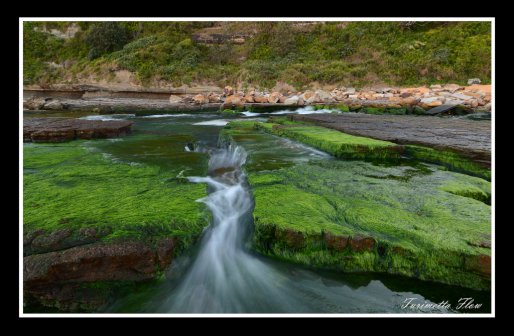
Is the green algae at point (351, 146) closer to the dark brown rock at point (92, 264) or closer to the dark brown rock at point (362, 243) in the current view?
the dark brown rock at point (362, 243)

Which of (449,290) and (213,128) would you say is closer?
(449,290)

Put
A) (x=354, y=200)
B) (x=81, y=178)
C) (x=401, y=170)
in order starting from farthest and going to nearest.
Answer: (x=401, y=170), (x=81, y=178), (x=354, y=200)

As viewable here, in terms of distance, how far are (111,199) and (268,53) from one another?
3704 centimetres

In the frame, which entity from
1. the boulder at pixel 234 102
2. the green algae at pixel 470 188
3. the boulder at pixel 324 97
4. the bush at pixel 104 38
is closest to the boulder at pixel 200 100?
the boulder at pixel 234 102

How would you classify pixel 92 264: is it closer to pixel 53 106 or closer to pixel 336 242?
pixel 336 242

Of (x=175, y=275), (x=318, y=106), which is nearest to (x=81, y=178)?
(x=175, y=275)

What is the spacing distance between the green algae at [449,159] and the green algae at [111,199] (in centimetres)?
560

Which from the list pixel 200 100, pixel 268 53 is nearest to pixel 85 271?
pixel 200 100

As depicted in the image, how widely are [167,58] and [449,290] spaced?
3921 cm

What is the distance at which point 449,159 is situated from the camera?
7.59m

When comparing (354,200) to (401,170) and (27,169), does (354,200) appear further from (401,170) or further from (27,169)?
(27,169)

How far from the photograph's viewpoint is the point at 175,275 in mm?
4102

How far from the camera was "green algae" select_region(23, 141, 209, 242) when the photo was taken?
436cm

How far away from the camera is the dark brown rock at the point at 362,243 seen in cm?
400
